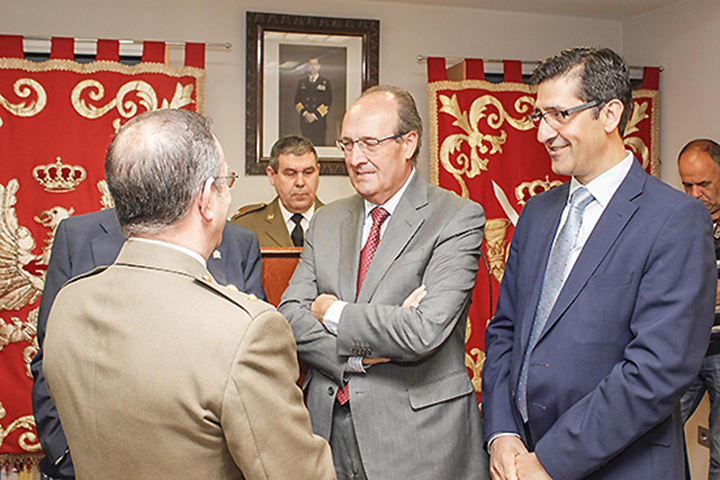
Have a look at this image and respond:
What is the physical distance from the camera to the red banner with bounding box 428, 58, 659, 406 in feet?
13.1

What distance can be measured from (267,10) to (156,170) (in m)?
3.28

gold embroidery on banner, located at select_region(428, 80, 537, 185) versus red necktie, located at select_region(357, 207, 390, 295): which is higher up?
gold embroidery on banner, located at select_region(428, 80, 537, 185)

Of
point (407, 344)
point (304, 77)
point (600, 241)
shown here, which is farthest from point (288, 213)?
point (600, 241)

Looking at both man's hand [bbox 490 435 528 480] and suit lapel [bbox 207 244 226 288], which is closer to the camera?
man's hand [bbox 490 435 528 480]

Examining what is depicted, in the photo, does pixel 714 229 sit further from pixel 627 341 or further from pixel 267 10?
pixel 267 10

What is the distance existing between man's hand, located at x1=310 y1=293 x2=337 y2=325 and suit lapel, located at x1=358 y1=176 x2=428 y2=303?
0.09 metres

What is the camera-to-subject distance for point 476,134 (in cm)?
405

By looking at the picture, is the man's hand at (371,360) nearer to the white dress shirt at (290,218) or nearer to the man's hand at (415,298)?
the man's hand at (415,298)

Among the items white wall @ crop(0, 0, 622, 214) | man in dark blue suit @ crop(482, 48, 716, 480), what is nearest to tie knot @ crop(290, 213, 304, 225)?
white wall @ crop(0, 0, 622, 214)

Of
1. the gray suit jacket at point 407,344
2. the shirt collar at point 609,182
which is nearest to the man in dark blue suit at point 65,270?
the gray suit jacket at point 407,344

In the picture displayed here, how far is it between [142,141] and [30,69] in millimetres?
2862

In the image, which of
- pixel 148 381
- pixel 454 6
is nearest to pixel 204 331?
pixel 148 381

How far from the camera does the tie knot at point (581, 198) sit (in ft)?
5.83

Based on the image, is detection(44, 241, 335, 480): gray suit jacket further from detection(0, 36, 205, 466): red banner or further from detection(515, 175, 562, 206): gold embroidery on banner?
detection(515, 175, 562, 206): gold embroidery on banner
